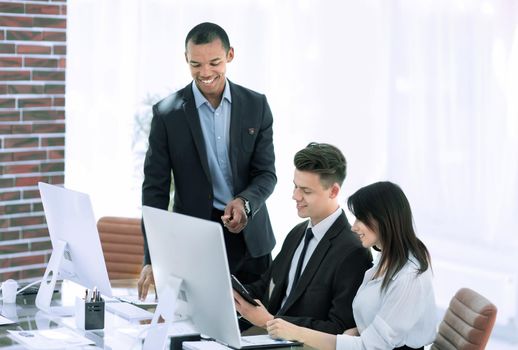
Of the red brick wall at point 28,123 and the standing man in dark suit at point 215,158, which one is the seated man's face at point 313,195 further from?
the red brick wall at point 28,123

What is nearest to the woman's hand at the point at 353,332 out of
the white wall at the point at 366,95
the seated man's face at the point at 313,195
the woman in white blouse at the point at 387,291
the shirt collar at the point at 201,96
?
the woman in white blouse at the point at 387,291

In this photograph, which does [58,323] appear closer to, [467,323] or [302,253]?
[302,253]

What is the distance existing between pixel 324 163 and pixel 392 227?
1.38ft

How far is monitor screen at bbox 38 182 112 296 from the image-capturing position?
3.08m

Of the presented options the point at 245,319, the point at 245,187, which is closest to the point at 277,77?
the point at 245,187

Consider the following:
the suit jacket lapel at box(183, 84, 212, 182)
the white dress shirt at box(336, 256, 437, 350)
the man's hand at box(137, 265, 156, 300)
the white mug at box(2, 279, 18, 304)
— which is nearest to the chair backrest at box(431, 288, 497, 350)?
the white dress shirt at box(336, 256, 437, 350)

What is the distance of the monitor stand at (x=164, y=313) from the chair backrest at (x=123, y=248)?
1807 mm

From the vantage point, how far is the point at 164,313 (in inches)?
103

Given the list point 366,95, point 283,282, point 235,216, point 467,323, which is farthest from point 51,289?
point 366,95

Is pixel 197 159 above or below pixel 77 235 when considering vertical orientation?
above

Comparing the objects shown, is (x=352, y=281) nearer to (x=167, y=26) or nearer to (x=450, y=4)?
(x=450, y=4)

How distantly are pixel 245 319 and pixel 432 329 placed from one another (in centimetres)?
65

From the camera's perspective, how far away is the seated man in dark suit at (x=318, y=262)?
117 inches

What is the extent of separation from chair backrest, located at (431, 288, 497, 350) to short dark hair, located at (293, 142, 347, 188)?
21.9 inches
